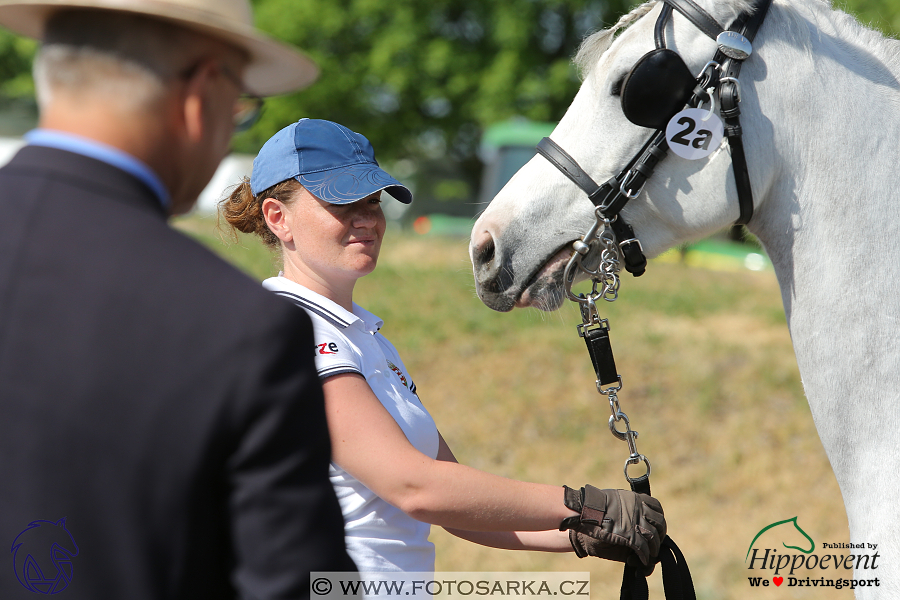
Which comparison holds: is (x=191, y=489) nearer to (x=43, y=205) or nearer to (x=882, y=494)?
(x=43, y=205)

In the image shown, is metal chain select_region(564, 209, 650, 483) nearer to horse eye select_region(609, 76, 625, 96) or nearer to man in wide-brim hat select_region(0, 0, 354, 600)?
horse eye select_region(609, 76, 625, 96)

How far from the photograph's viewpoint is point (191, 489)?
2.95ft

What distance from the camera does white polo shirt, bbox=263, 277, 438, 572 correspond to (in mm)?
1692

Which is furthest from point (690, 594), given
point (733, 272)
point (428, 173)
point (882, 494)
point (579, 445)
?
point (428, 173)

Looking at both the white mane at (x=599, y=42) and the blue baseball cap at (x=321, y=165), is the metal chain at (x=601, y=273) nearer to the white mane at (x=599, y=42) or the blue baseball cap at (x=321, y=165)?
the white mane at (x=599, y=42)

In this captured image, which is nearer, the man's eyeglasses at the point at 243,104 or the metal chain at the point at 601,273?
the man's eyeglasses at the point at 243,104

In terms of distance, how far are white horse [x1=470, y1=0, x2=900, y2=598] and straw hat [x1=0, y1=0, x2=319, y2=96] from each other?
1.05 metres

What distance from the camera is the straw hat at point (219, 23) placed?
0.91 m

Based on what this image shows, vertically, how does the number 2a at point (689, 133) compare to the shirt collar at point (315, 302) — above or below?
above

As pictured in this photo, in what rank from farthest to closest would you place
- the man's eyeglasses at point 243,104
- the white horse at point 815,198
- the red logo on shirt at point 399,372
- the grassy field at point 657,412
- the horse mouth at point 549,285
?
the grassy field at point 657,412 < the horse mouth at point 549,285 < the red logo on shirt at point 399,372 < the white horse at point 815,198 < the man's eyeglasses at point 243,104

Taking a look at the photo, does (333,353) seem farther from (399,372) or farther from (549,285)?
(549,285)

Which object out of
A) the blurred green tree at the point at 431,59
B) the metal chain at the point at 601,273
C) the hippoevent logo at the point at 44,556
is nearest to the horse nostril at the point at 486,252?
the metal chain at the point at 601,273

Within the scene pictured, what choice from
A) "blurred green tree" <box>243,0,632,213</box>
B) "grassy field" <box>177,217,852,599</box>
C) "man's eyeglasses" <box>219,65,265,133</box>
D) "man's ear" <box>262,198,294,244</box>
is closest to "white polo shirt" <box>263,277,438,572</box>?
"man's ear" <box>262,198,294,244</box>

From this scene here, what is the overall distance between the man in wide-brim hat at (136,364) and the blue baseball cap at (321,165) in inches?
33.8
